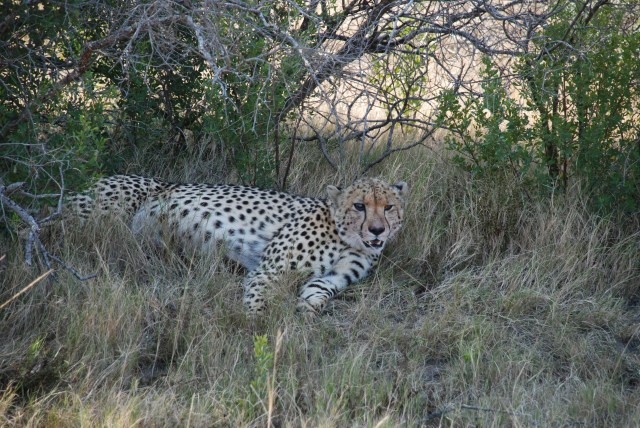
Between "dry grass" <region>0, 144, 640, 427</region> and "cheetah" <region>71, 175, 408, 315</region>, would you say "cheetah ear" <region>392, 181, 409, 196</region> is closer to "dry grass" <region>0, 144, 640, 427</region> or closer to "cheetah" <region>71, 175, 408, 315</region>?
"cheetah" <region>71, 175, 408, 315</region>

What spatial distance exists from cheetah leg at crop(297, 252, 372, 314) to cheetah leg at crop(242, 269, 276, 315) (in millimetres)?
187

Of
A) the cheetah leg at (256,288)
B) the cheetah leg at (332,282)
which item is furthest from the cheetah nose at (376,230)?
the cheetah leg at (256,288)

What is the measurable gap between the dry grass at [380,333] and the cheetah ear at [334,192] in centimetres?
46

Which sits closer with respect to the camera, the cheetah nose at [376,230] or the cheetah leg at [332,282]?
the cheetah leg at [332,282]

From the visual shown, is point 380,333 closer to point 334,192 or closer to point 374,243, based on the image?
point 374,243

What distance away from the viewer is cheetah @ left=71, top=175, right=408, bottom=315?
4480mm

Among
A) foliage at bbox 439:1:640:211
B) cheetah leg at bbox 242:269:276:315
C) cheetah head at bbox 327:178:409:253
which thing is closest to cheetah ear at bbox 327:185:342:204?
cheetah head at bbox 327:178:409:253

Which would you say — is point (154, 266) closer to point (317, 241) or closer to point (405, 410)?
point (317, 241)

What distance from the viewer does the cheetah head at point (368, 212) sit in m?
4.47

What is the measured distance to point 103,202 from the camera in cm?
487

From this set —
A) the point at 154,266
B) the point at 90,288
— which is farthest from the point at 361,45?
the point at 90,288

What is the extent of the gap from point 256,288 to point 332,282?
0.42m

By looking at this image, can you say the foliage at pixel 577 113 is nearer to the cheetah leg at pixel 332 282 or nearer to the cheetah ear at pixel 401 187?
the cheetah ear at pixel 401 187

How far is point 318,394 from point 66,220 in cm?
198
